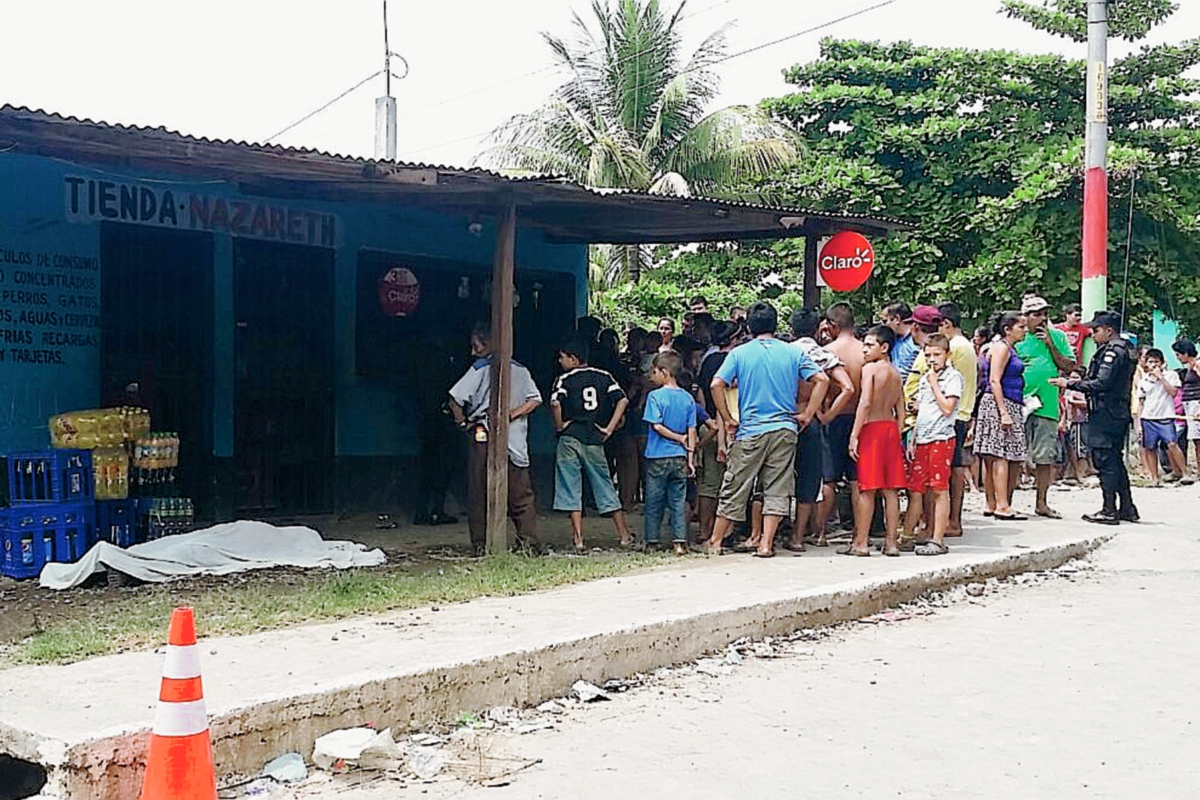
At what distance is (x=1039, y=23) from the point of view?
20.3 meters

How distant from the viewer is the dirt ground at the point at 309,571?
22.9ft

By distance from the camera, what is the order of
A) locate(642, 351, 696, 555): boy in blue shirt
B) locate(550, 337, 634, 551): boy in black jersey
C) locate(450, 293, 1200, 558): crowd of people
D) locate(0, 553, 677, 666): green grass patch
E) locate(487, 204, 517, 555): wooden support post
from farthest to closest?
locate(550, 337, 634, 551): boy in black jersey → locate(642, 351, 696, 555): boy in blue shirt → locate(450, 293, 1200, 558): crowd of people → locate(487, 204, 517, 555): wooden support post → locate(0, 553, 677, 666): green grass patch

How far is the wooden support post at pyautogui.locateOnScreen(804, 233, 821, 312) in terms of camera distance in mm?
11711

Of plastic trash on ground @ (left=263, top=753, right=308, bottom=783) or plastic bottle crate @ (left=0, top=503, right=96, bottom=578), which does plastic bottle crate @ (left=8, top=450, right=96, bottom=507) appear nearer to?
plastic bottle crate @ (left=0, top=503, right=96, bottom=578)

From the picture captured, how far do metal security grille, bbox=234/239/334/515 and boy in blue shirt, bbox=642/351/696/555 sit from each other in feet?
9.85

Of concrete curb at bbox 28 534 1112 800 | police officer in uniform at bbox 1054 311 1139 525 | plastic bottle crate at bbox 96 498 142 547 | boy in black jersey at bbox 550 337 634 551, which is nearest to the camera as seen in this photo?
concrete curb at bbox 28 534 1112 800

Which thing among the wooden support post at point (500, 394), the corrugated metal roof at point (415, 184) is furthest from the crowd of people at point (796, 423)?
the corrugated metal roof at point (415, 184)

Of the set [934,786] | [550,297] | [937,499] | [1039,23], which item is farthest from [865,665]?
[1039,23]

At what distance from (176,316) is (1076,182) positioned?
14.0 m

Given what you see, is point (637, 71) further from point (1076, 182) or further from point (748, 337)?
point (748, 337)

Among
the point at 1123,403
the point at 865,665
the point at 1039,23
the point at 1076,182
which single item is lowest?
the point at 865,665

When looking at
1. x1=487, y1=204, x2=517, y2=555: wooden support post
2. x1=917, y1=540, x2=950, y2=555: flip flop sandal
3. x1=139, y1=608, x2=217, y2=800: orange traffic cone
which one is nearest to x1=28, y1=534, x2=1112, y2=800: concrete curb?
x1=139, y1=608, x2=217, y2=800: orange traffic cone

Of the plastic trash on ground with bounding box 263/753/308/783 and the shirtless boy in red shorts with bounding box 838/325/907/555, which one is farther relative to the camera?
the shirtless boy in red shorts with bounding box 838/325/907/555

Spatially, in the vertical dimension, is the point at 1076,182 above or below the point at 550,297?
above
